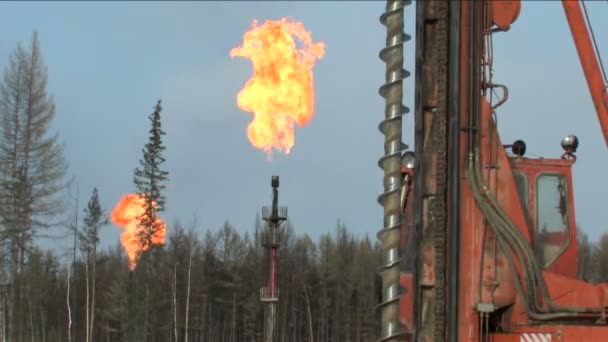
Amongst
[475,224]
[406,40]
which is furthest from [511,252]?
[406,40]

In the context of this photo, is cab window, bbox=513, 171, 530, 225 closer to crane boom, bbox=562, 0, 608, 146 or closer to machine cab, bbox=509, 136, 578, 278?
machine cab, bbox=509, 136, 578, 278

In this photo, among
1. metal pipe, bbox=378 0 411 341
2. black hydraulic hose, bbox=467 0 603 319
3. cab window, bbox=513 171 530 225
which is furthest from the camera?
cab window, bbox=513 171 530 225

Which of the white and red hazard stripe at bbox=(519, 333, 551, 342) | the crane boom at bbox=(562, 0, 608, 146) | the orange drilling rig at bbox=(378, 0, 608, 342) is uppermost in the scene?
the crane boom at bbox=(562, 0, 608, 146)

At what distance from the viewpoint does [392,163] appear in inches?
130

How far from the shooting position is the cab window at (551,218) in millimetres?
5887

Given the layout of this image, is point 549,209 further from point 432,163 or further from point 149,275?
point 149,275

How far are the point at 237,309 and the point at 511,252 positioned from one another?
6368 centimetres

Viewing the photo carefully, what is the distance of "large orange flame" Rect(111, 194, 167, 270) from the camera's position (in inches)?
2174

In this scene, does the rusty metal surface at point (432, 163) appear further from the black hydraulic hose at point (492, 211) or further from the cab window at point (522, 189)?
the cab window at point (522, 189)

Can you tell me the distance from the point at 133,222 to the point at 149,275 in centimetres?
393

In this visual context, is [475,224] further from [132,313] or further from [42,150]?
[132,313]

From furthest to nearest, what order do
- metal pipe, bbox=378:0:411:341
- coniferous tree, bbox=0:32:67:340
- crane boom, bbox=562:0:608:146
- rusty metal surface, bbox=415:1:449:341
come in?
coniferous tree, bbox=0:32:67:340
crane boom, bbox=562:0:608:146
rusty metal surface, bbox=415:1:449:341
metal pipe, bbox=378:0:411:341

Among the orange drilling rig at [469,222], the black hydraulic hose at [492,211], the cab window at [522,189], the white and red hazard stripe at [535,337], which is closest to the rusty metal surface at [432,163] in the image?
the orange drilling rig at [469,222]

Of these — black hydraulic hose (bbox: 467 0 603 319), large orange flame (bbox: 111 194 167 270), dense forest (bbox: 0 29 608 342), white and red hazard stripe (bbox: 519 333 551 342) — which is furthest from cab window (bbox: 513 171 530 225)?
large orange flame (bbox: 111 194 167 270)
